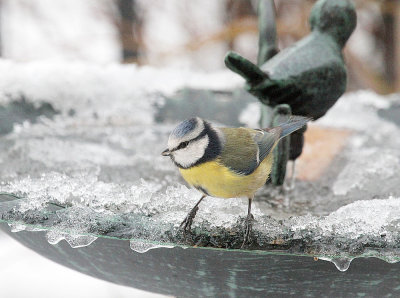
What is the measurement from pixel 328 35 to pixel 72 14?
9.09 feet

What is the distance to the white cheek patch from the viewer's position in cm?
89

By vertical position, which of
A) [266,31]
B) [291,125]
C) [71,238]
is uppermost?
[266,31]

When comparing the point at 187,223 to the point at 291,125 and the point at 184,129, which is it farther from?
the point at 291,125

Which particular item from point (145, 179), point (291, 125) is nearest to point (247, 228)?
point (291, 125)

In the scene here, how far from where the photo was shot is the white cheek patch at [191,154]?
0.89 meters

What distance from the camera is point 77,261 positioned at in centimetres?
88

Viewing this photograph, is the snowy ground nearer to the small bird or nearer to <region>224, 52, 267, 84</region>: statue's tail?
the small bird

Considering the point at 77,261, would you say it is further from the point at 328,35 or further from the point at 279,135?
the point at 328,35

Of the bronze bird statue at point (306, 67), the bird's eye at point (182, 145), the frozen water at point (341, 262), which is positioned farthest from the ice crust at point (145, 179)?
the bronze bird statue at point (306, 67)

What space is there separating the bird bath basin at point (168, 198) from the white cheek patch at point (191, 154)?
0.09m

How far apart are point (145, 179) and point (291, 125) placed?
397mm

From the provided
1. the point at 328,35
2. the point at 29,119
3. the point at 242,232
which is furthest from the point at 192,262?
the point at 29,119

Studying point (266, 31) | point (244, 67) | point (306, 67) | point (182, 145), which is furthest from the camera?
point (266, 31)

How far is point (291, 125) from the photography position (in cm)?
107
